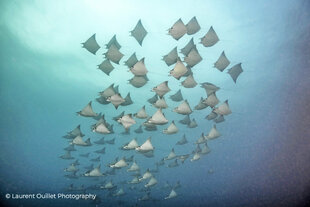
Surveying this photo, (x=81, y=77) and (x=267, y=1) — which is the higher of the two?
(x=81, y=77)

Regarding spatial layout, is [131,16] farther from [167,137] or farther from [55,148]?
[55,148]

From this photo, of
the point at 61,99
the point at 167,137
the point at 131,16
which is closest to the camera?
the point at 131,16

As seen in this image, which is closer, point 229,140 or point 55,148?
point 229,140

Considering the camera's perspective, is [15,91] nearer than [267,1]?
No

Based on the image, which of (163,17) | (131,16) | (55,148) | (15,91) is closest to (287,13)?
(163,17)

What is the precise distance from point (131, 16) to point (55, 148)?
78.0 m

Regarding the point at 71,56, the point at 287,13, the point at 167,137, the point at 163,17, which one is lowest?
the point at 287,13

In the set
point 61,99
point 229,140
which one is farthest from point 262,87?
point 61,99

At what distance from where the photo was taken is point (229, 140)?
51.2 metres

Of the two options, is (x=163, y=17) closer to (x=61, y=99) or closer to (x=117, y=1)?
(x=117, y=1)

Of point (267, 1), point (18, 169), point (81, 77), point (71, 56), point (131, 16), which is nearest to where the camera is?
point (267, 1)

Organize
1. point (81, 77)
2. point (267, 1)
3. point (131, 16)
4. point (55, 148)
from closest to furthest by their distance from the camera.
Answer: point (267, 1), point (131, 16), point (81, 77), point (55, 148)

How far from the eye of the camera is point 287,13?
15.5 meters

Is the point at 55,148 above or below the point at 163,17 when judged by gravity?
above
